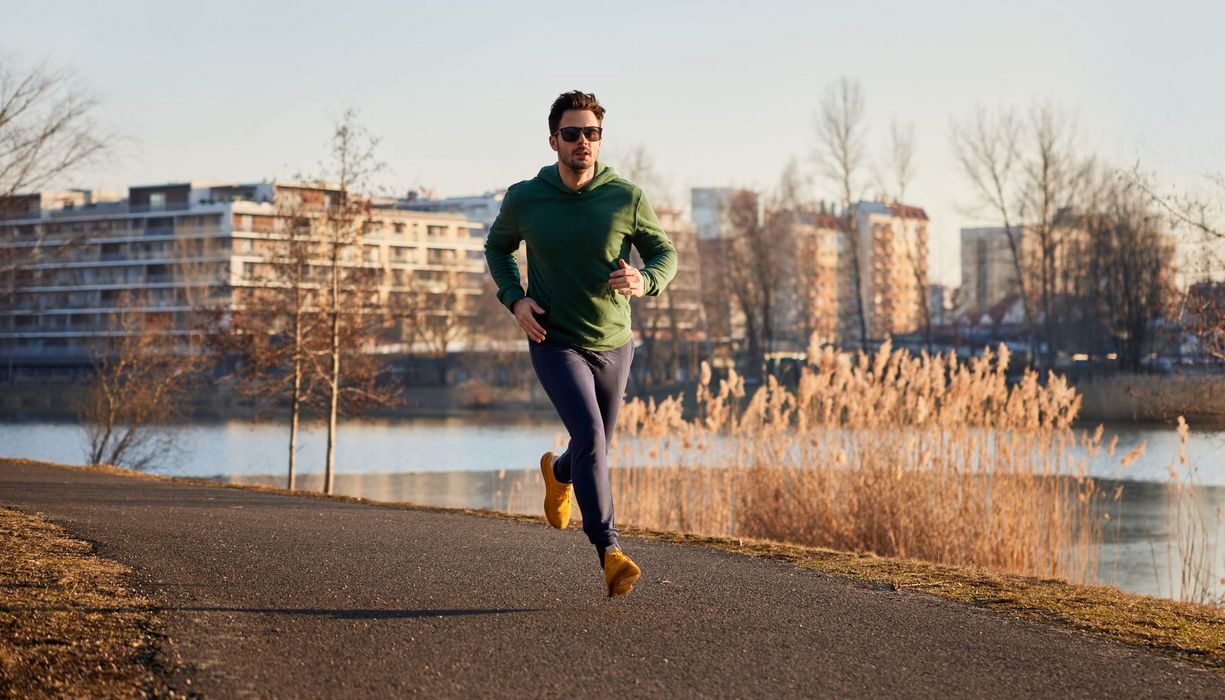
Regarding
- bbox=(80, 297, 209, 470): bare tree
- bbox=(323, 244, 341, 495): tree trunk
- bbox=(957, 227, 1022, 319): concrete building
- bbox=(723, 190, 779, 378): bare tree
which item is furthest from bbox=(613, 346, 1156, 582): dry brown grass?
bbox=(723, 190, 779, 378): bare tree

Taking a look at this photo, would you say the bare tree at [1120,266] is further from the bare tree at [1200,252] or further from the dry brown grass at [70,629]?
the dry brown grass at [70,629]

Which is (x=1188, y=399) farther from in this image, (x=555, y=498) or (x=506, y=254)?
(x=506, y=254)

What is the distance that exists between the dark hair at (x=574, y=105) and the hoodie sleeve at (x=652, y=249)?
0.43 metres

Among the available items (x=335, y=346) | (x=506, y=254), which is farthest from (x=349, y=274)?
(x=506, y=254)

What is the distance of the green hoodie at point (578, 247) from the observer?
6410 millimetres

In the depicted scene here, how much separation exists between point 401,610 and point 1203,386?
1273 cm

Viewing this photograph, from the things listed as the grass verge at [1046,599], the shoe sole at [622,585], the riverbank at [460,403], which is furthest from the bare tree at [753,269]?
the shoe sole at [622,585]

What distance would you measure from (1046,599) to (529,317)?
2988mm

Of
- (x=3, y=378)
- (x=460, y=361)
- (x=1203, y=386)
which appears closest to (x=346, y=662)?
(x=1203, y=386)

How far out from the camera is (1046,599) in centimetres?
729

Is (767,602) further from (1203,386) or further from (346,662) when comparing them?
(1203,386)

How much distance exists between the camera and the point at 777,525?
1367cm

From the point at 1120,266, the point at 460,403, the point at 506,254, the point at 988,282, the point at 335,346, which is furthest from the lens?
the point at 988,282

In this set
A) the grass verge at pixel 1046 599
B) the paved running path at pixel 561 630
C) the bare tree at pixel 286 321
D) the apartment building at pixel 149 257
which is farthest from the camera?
the apartment building at pixel 149 257
